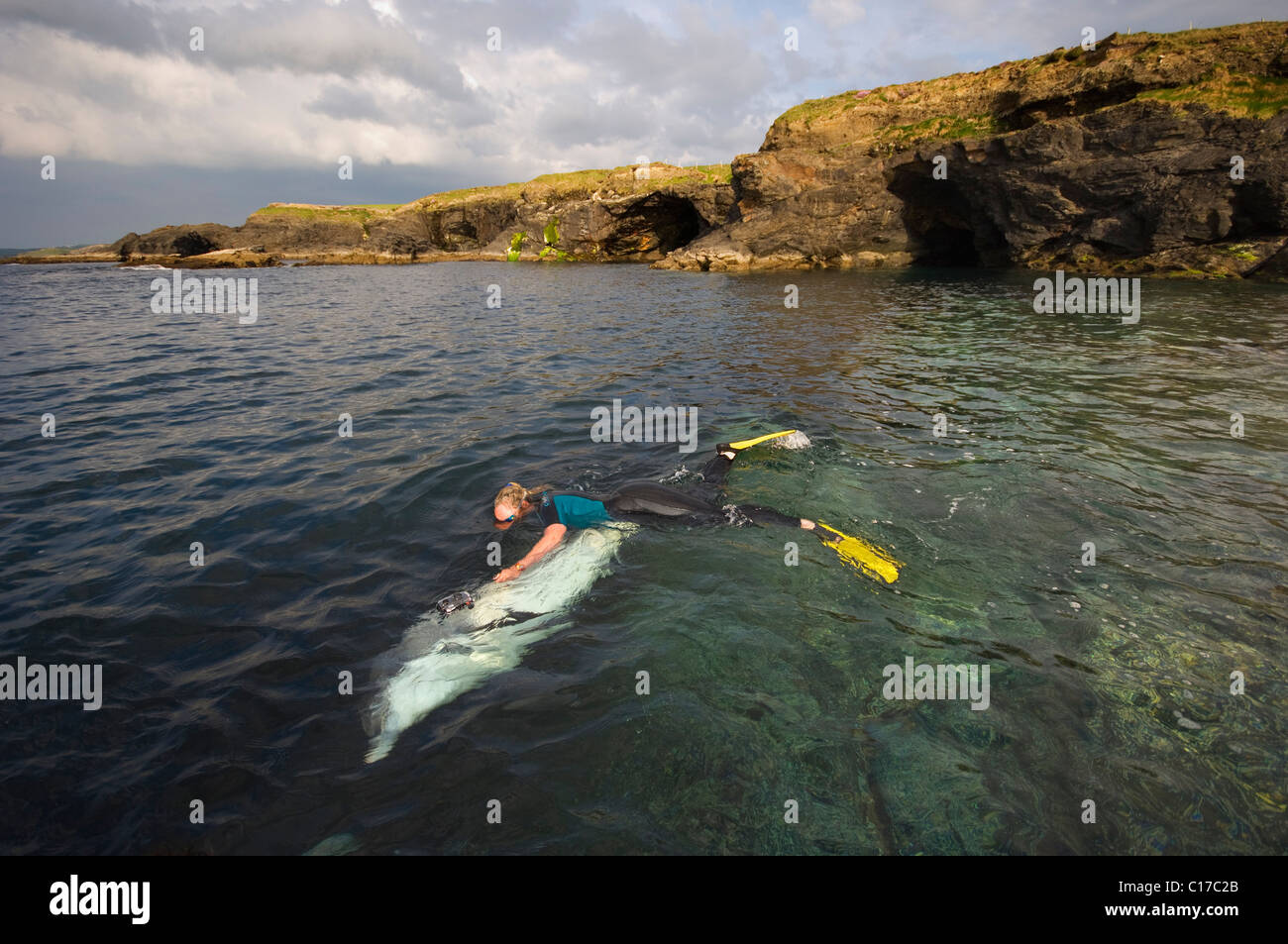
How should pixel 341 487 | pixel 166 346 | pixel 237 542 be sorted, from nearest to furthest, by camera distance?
pixel 237 542, pixel 341 487, pixel 166 346

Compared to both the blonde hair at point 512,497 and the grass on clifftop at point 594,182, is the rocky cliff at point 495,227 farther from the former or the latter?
the blonde hair at point 512,497

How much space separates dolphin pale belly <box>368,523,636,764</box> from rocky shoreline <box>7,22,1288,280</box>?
37.0 metres

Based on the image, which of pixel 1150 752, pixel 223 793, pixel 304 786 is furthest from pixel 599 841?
pixel 1150 752

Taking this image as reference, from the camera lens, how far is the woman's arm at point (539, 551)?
664cm

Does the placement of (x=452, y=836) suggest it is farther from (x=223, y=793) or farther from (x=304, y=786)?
(x=223, y=793)

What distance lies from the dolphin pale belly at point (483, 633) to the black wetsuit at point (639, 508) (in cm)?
22

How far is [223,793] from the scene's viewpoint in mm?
4086

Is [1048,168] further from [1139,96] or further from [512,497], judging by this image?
[512,497]

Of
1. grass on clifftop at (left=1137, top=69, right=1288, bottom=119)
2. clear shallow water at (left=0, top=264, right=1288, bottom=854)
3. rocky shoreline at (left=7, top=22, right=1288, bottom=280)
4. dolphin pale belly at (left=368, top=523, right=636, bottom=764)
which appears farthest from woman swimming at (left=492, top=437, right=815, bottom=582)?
grass on clifftop at (left=1137, top=69, right=1288, bottom=119)

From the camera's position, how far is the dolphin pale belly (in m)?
4.88

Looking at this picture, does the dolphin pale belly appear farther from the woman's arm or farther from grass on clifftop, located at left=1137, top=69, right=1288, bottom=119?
grass on clifftop, located at left=1137, top=69, right=1288, bottom=119

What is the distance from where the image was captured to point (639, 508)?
7324 millimetres

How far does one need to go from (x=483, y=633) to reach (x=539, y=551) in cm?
139

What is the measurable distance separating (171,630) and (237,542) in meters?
1.77
